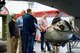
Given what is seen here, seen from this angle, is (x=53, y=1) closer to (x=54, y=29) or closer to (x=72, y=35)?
(x=54, y=29)

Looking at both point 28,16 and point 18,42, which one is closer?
point 28,16

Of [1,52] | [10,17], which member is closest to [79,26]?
[10,17]

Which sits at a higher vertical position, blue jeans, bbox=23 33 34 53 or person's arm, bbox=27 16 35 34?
person's arm, bbox=27 16 35 34

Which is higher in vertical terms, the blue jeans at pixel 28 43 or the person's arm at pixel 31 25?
the person's arm at pixel 31 25

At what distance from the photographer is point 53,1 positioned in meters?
5.66

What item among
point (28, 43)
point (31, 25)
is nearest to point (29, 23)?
point (31, 25)

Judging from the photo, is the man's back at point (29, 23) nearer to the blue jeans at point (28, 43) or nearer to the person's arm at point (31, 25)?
the person's arm at point (31, 25)

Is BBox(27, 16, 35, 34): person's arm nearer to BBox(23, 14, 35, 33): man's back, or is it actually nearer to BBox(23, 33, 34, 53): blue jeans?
BBox(23, 14, 35, 33): man's back

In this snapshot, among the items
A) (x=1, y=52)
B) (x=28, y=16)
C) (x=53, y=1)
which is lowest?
(x=1, y=52)

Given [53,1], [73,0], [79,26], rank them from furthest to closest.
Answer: [79,26] → [53,1] → [73,0]

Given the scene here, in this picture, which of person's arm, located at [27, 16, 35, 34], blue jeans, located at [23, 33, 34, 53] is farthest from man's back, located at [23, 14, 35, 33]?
blue jeans, located at [23, 33, 34, 53]

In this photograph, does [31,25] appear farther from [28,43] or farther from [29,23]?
[28,43]

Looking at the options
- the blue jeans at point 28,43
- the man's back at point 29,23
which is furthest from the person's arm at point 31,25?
the blue jeans at point 28,43

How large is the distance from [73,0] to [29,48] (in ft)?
10.4
